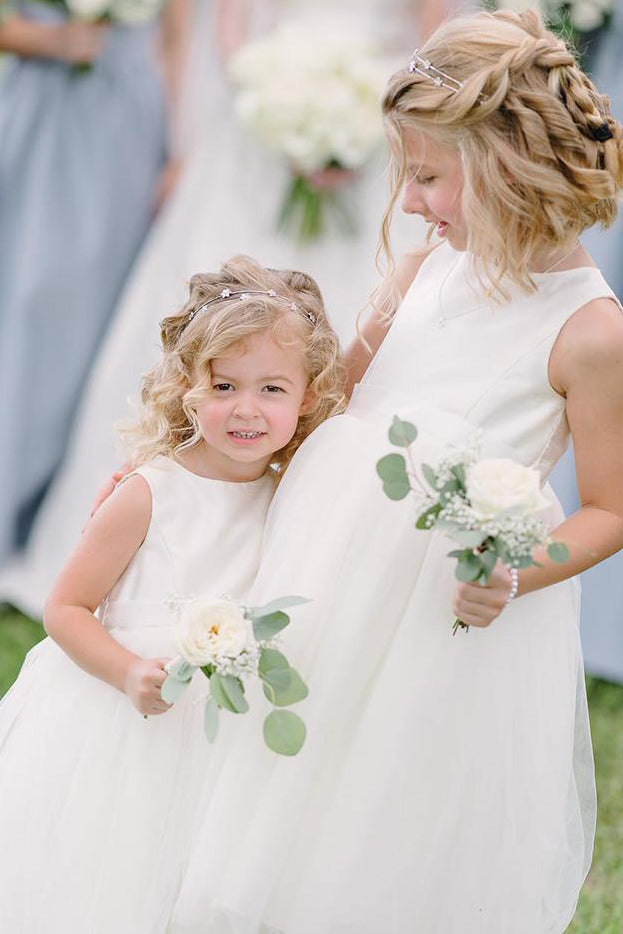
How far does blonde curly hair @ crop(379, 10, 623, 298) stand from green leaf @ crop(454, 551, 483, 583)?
0.55m

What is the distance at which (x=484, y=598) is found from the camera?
2096 millimetres

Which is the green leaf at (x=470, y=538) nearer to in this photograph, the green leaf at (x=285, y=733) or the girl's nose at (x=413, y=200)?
the green leaf at (x=285, y=733)

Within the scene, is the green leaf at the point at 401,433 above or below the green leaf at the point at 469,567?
above

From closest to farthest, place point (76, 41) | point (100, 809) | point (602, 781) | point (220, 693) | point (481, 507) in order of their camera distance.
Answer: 1. point (481, 507)
2. point (220, 693)
3. point (100, 809)
4. point (602, 781)
5. point (76, 41)

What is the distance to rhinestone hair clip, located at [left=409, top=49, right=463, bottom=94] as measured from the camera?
225cm

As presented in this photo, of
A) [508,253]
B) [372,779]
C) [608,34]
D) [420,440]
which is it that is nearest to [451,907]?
[372,779]

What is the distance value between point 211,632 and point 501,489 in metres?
0.49

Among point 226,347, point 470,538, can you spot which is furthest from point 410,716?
point 226,347

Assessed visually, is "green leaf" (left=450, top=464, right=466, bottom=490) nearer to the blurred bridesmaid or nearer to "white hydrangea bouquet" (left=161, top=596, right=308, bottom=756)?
"white hydrangea bouquet" (left=161, top=596, right=308, bottom=756)

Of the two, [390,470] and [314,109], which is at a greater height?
[314,109]

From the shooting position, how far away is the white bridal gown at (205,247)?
4.96 metres

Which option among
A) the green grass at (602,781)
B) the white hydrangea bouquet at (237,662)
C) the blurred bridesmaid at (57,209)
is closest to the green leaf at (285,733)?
the white hydrangea bouquet at (237,662)

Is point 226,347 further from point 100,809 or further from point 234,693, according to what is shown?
point 100,809

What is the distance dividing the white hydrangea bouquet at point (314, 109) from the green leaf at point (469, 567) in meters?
3.05
